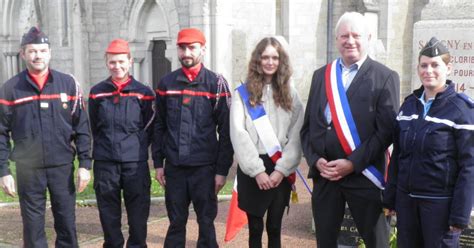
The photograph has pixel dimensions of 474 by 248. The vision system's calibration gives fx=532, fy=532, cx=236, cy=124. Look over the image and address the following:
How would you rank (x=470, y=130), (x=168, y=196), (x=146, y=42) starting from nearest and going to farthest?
(x=470, y=130) → (x=168, y=196) → (x=146, y=42)

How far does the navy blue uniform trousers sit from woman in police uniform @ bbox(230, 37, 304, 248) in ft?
3.21

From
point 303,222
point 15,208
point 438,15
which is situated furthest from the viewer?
point 15,208

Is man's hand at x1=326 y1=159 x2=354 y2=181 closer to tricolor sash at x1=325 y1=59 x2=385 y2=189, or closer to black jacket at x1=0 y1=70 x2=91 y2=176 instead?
tricolor sash at x1=325 y1=59 x2=385 y2=189

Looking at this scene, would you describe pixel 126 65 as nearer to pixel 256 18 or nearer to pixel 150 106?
pixel 150 106

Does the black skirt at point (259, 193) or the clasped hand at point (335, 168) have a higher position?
the clasped hand at point (335, 168)

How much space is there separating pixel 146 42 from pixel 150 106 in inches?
417

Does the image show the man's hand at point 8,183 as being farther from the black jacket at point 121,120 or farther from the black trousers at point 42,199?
the black jacket at point 121,120

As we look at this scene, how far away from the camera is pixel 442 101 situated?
353 centimetres

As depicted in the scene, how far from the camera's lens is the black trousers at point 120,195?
188 inches

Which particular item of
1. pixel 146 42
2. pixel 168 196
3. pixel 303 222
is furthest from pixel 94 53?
pixel 168 196

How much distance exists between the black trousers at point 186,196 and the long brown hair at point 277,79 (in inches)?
34.6

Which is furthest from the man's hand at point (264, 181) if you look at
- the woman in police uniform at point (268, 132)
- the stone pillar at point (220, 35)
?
the stone pillar at point (220, 35)

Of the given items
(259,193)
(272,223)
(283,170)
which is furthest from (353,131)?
(272,223)

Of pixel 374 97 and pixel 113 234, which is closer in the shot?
pixel 374 97
